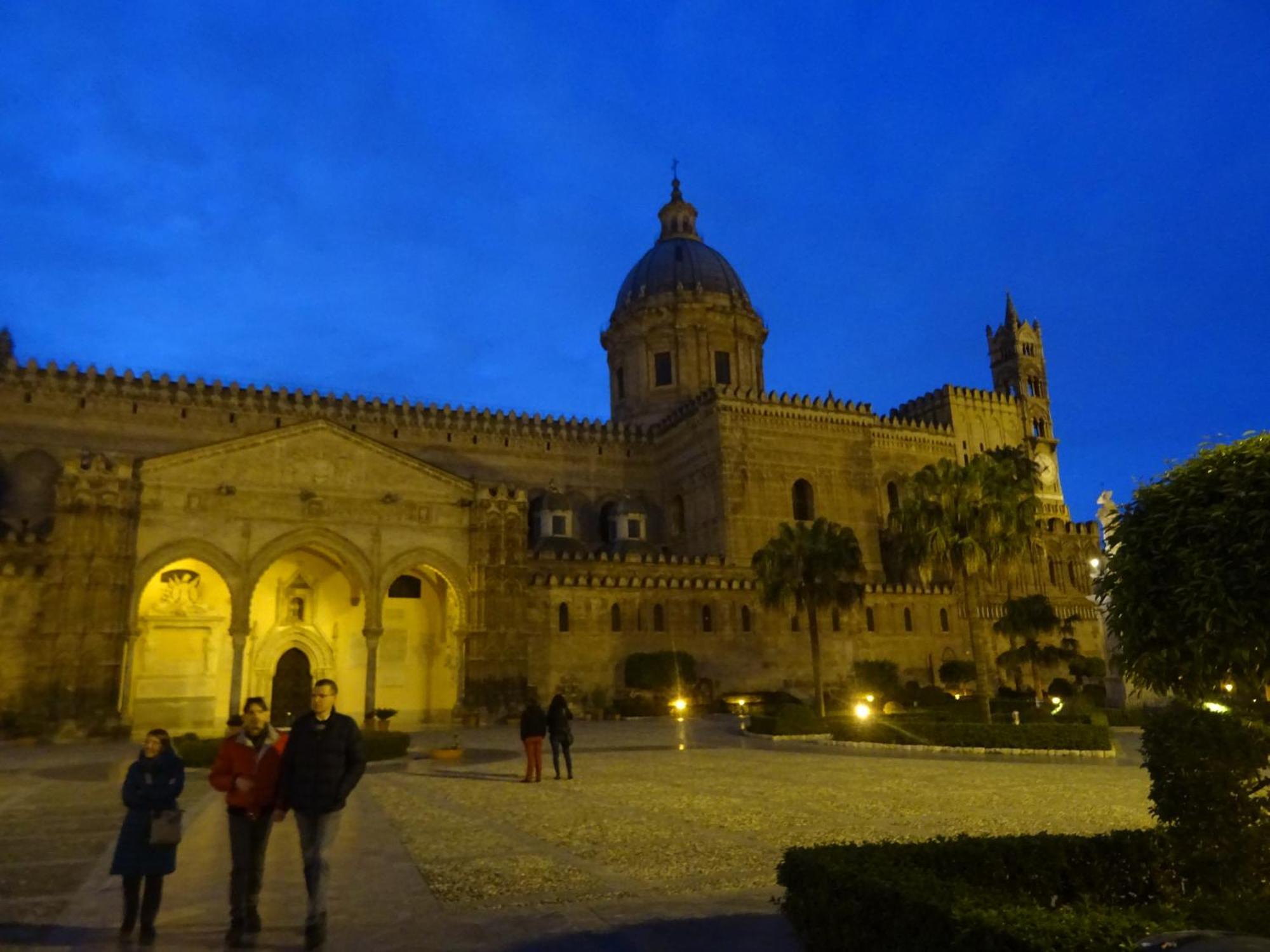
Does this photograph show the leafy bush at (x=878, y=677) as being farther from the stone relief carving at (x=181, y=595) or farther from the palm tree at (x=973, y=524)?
the stone relief carving at (x=181, y=595)

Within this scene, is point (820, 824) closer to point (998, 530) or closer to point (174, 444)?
point (998, 530)

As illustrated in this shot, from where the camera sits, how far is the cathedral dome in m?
54.6

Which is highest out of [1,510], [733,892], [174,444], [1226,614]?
[174,444]

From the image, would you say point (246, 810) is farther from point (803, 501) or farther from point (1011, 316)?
point (1011, 316)

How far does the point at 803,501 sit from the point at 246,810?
4181 cm

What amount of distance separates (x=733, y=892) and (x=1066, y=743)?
620 inches

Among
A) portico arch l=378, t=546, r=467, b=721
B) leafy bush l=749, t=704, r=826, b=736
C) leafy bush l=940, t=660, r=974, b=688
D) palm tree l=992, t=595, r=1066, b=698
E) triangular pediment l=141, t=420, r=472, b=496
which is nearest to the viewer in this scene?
leafy bush l=749, t=704, r=826, b=736

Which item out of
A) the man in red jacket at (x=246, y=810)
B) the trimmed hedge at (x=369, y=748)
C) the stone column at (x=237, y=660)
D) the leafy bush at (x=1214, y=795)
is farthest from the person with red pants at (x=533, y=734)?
the stone column at (x=237, y=660)

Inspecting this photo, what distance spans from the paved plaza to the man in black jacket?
48cm

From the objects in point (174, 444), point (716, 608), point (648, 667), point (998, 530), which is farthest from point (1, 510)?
point (998, 530)

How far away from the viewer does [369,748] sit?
848 inches

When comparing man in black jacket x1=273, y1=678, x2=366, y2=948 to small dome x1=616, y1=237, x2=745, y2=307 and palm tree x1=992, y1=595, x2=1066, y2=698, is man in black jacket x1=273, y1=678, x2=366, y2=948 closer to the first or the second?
palm tree x1=992, y1=595, x2=1066, y2=698

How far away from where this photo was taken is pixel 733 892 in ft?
27.0

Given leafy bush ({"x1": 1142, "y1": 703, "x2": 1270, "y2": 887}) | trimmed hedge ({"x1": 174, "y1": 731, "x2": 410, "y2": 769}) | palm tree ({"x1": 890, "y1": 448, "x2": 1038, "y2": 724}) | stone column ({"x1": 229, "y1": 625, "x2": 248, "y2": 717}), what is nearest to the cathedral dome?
palm tree ({"x1": 890, "y1": 448, "x2": 1038, "y2": 724})
